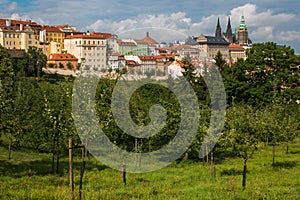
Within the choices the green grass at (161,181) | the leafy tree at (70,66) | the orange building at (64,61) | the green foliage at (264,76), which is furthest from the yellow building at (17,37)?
the green grass at (161,181)

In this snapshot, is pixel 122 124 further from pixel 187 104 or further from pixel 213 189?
pixel 213 189

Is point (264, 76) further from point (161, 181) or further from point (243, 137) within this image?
point (161, 181)

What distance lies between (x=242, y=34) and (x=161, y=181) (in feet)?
552

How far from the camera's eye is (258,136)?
15.4m

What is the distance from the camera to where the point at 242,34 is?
579ft

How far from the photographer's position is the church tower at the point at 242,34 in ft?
575

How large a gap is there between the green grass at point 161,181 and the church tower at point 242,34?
159742 mm

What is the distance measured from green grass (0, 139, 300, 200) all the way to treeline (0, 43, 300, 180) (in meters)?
1.01

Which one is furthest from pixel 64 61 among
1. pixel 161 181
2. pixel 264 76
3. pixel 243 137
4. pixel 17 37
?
pixel 243 137

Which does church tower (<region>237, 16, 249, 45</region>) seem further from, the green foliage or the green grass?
the green grass

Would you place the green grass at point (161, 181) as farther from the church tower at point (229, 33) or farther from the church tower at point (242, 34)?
the church tower at point (242, 34)

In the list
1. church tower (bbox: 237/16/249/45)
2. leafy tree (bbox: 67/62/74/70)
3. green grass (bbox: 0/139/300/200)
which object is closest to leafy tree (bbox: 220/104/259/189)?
green grass (bbox: 0/139/300/200)

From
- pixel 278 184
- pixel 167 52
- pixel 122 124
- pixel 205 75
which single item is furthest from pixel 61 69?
pixel 278 184

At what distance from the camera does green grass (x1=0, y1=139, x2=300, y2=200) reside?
12398 mm
